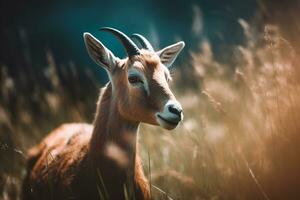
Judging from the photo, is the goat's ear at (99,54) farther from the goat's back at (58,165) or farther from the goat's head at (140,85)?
the goat's back at (58,165)

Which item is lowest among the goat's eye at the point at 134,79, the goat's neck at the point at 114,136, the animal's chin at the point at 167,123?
the goat's neck at the point at 114,136

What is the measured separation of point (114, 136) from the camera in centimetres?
540

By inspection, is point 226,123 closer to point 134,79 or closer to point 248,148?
point 248,148

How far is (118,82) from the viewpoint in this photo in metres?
5.54

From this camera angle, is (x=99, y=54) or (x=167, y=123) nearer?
(x=167, y=123)

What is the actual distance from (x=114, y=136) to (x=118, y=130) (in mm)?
70

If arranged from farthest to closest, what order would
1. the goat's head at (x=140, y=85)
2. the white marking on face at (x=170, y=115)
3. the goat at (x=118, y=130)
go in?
1. the goat at (x=118, y=130)
2. the goat's head at (x=140, y=85)
3. the white marking on face at (x=170, y=115)

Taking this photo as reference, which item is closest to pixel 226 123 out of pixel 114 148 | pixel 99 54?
pixel 114 148

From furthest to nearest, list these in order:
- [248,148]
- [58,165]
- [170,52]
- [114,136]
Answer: [170,52]
[58,165]
[114,136]
[248,148]

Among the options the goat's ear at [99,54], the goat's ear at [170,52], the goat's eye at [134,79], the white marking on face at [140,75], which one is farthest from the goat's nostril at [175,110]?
the goat's ear at [170,52]

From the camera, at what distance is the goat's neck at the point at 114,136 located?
5301 mm

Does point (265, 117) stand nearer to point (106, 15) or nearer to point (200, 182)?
point (200, 182)

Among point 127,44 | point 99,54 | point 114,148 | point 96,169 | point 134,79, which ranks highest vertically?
point 127,44

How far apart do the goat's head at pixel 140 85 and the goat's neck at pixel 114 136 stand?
0.36ft
